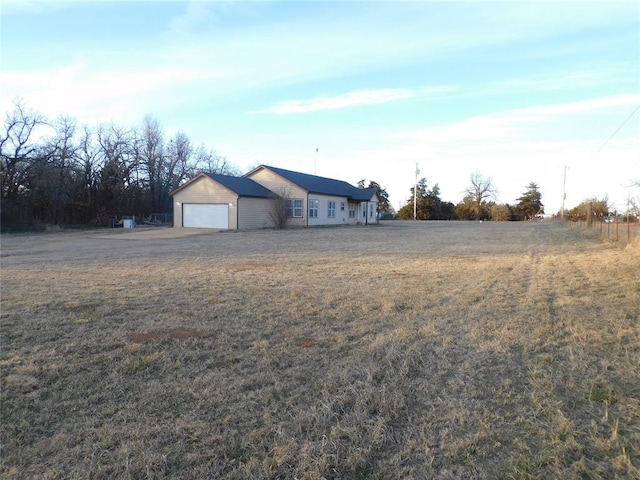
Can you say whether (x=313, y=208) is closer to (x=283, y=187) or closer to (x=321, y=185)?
(x=283, y=187)

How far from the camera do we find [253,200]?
3142 centimetres

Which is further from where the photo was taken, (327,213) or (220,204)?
(327,213)

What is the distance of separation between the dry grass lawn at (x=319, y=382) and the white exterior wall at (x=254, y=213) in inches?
871

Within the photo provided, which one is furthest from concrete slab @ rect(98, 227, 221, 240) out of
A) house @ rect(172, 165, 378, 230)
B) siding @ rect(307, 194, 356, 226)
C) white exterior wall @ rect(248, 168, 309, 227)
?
siding @ rect(307, 194, 356, 226)

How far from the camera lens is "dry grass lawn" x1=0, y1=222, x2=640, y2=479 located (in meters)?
2.87

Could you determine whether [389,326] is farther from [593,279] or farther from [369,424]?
[593,279]

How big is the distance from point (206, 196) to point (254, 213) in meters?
3.45

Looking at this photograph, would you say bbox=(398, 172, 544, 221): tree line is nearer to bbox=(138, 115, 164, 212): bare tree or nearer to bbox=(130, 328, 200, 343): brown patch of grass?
bbox=(138, 115, 164, 212): bare tree

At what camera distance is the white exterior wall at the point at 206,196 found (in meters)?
30.1

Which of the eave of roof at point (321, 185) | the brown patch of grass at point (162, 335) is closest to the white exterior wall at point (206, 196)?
the eave of roof at point (321, 185)

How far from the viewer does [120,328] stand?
18.4 ft

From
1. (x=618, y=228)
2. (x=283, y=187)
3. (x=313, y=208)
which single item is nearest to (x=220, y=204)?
(x=283, y=187)

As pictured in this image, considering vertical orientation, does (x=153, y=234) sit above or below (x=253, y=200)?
below

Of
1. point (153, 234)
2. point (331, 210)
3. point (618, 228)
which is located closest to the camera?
point (618, 228)
